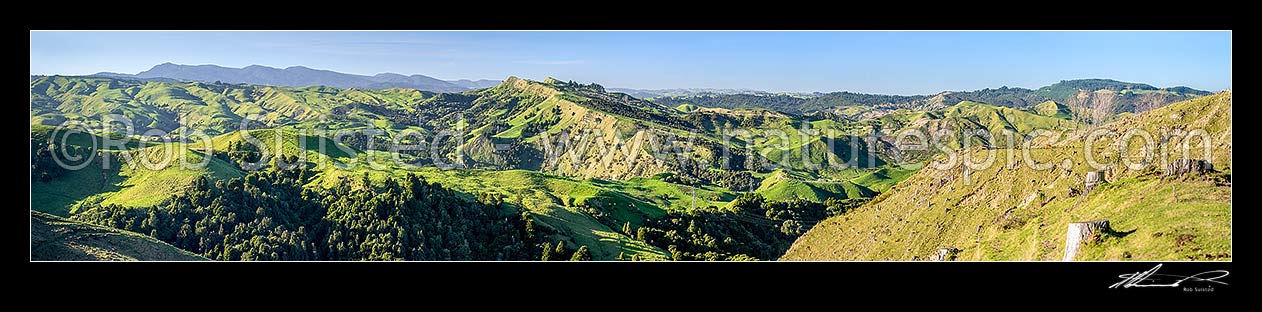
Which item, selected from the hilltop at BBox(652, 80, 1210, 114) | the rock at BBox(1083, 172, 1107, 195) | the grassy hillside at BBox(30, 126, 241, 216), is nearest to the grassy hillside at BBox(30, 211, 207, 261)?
the grassy hillside at BBox(30, 126, 241, 216)

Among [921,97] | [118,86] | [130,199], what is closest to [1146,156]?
[130,199]

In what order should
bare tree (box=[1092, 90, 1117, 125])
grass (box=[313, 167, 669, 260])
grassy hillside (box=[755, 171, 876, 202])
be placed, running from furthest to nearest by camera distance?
bare tree (box=[1092, 90, 1117, 125])
grassy hillside (box=[755, 171, 876, 202])
grass (box=[313, 167, 669, 260])

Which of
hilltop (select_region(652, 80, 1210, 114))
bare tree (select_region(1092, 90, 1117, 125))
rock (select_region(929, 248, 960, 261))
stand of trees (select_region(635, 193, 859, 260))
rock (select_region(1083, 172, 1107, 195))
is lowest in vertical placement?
stand of trees (select_region(635, 193, 859, 260))

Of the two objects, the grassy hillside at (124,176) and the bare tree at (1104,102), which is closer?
the grassy hillside at (124,176)

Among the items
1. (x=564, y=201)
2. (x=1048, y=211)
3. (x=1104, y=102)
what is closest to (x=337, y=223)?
(x=564, y=201)

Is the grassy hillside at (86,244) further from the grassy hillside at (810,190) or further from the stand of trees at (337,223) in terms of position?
the grassy hillside at (810,190)

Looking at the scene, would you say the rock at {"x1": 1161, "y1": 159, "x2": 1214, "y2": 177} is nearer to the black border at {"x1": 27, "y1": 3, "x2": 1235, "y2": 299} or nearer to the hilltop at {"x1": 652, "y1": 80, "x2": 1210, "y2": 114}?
the black border at {"x1": 27, "y1": 3, "x2": 1235, "y2": 299}
